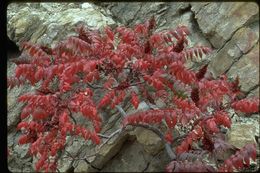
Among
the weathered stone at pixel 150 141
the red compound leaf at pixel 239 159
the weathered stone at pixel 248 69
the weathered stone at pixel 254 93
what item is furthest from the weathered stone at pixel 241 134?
the red compound leaf at pixel 239 159

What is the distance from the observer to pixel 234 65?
803 centimetres

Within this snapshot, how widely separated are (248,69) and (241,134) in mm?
1302

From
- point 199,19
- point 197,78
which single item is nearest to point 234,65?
point 199,19

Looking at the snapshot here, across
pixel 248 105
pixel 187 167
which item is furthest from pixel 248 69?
pixel 187 167

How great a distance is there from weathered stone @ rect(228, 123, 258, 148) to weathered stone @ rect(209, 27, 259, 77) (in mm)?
1237

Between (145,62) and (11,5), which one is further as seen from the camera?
(11,5)

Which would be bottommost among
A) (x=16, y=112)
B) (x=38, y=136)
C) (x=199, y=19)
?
(x=16, y=112)

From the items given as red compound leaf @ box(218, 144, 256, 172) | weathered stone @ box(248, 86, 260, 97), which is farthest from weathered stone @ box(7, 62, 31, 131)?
red compound leaf @ box(218, 144, 256, 172)

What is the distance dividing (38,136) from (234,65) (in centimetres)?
376

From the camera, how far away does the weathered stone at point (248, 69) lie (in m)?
7.72

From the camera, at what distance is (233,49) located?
8102mm

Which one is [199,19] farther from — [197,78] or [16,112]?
[16,112]

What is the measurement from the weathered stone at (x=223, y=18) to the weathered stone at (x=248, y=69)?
57 cm

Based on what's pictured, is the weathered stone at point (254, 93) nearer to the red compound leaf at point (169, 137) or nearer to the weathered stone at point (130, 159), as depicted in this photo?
the red compound leaf at point (169, 137)
